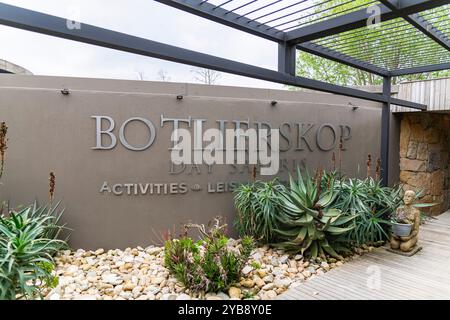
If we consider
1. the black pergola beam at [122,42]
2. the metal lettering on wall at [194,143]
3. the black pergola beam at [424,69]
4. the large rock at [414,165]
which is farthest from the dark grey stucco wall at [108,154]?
the large rock at [414,165]

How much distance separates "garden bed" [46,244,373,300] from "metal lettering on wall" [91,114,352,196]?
36.6 inches

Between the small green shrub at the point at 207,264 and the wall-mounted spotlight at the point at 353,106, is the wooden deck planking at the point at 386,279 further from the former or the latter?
the wall-mounted spotlight at the point at 353,106

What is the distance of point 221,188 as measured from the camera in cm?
457

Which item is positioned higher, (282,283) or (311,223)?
(311,223)

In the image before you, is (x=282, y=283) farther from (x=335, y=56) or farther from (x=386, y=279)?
(x=335, y=56)

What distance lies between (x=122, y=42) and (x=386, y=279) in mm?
3683

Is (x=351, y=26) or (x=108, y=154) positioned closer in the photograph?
(x=351, y=26)

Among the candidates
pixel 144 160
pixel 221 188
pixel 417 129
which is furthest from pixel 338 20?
pixel 417 129

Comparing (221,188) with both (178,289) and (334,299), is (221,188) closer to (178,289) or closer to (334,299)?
(178,289)

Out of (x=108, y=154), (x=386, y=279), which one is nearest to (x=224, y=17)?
(x=108, y=154)

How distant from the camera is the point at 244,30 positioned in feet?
10.4

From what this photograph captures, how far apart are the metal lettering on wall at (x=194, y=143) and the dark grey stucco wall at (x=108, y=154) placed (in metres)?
0.04

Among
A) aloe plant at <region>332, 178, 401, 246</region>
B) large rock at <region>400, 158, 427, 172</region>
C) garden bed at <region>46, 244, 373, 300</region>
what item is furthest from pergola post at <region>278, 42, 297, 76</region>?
large rock at <region>400, 158, 427, 172</region>
